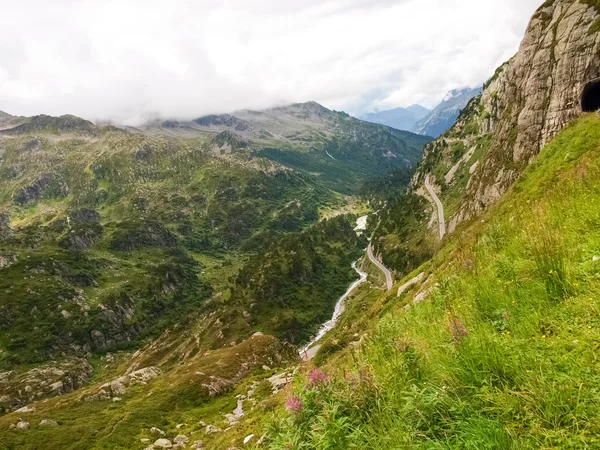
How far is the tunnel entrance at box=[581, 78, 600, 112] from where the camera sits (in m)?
61.0

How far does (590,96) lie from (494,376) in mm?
76459

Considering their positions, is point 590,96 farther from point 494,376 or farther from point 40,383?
point 40,383

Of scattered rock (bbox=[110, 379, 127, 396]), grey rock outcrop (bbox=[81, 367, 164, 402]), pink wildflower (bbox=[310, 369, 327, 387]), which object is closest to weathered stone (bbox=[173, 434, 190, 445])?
grey rock outcrop (bbox=[81, 367, 164, 402])

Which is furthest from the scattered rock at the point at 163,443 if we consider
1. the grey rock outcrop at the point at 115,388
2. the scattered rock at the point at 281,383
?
the grey rock outcrop at the point at 115,388

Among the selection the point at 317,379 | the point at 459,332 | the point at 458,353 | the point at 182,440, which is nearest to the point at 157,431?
the point at 182,440

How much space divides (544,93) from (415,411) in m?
82.2

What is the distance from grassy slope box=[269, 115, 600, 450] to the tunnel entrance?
220ft

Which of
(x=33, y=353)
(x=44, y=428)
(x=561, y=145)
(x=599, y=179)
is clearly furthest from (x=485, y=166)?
(x=33, y=353)

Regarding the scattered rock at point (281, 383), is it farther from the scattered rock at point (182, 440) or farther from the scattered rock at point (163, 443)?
the scattered rock at point (163, 443)

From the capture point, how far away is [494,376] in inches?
202

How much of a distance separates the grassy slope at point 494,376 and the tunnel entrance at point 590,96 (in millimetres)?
67098

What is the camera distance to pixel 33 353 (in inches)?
7092

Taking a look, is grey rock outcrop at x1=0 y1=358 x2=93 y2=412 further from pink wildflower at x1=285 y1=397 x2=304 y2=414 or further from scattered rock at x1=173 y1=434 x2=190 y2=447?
pink wildflower at x1=285 y1=397 x2=304 y2=414

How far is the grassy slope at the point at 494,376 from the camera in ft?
14.0
